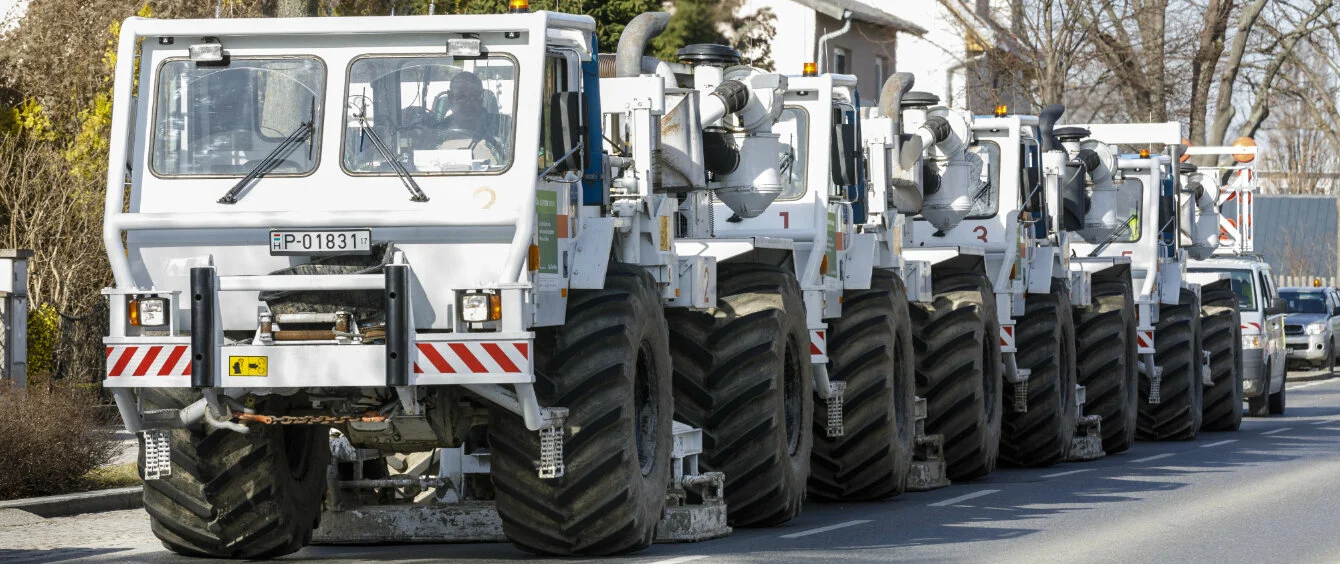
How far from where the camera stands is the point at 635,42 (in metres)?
13.2

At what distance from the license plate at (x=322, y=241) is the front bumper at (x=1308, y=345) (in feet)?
102

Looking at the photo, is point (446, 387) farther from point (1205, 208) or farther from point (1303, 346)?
point (1303, 346)

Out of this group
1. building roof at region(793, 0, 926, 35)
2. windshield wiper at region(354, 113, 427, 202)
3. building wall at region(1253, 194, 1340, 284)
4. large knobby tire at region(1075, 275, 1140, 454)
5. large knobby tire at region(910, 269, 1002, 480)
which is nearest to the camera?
windshield wiper at region(354, 113, 427, 202)

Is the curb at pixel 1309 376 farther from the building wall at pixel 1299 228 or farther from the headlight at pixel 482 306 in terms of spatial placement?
the headlight at pixel 482 306

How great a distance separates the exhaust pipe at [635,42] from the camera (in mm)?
13180

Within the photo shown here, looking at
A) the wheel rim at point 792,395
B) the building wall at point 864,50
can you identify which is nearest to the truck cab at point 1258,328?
the wheel rim at point 792,395

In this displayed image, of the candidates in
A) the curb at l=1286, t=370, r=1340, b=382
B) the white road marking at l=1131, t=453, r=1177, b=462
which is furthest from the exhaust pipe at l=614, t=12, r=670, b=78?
the curb at l=1286, t=370, r=1340, b=382

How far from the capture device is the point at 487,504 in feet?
39.1

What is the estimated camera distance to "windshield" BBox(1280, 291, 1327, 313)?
39719mm

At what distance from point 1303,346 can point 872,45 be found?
19.6 metres

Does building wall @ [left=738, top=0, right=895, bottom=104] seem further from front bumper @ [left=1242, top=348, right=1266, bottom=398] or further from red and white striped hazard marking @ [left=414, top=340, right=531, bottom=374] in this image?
red and white striped hazard marking @ [left=414, top=340, right=531, bottom=374]

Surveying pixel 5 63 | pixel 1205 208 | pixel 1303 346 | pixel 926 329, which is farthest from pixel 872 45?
pixel 926 329

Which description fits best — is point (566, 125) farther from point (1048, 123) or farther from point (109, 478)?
point (1048, 123)

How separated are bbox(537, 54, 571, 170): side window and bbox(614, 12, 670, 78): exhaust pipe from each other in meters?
1.83
